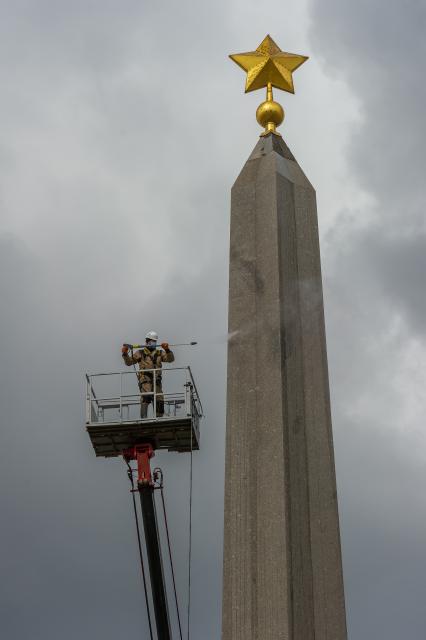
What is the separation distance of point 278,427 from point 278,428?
0.01 meters

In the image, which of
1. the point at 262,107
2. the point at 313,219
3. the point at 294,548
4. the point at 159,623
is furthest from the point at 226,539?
the point at 159,623

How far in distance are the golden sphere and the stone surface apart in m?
0.96

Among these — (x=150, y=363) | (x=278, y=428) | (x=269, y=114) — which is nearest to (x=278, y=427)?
(x=278, y=428)

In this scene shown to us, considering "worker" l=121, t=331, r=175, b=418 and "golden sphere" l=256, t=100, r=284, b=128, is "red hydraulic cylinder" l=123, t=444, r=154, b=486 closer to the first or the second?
"worker" l=121, t=331, r=175, b=418

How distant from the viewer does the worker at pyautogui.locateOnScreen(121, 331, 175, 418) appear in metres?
26.2

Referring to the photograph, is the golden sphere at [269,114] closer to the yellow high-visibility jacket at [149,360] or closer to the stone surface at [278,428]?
the stone surface at [278,428]

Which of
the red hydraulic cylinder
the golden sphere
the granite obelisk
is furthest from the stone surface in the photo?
the red hydraulic cylinder

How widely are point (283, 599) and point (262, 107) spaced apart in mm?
9341

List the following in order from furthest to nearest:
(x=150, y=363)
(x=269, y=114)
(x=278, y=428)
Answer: (x=150, y=363) → (x=269, y=114) → (x=278, y=428)

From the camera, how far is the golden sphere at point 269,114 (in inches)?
846

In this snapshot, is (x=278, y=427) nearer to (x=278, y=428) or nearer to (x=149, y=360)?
(x=278, y=428)

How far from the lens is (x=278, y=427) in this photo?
1764 cm

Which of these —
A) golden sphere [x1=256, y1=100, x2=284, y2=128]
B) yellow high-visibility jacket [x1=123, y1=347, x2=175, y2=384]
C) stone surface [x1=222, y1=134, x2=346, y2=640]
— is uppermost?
golden sphere [x1=256, y1=100, x2=284, y2=128]

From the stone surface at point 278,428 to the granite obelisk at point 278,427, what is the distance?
20mm
